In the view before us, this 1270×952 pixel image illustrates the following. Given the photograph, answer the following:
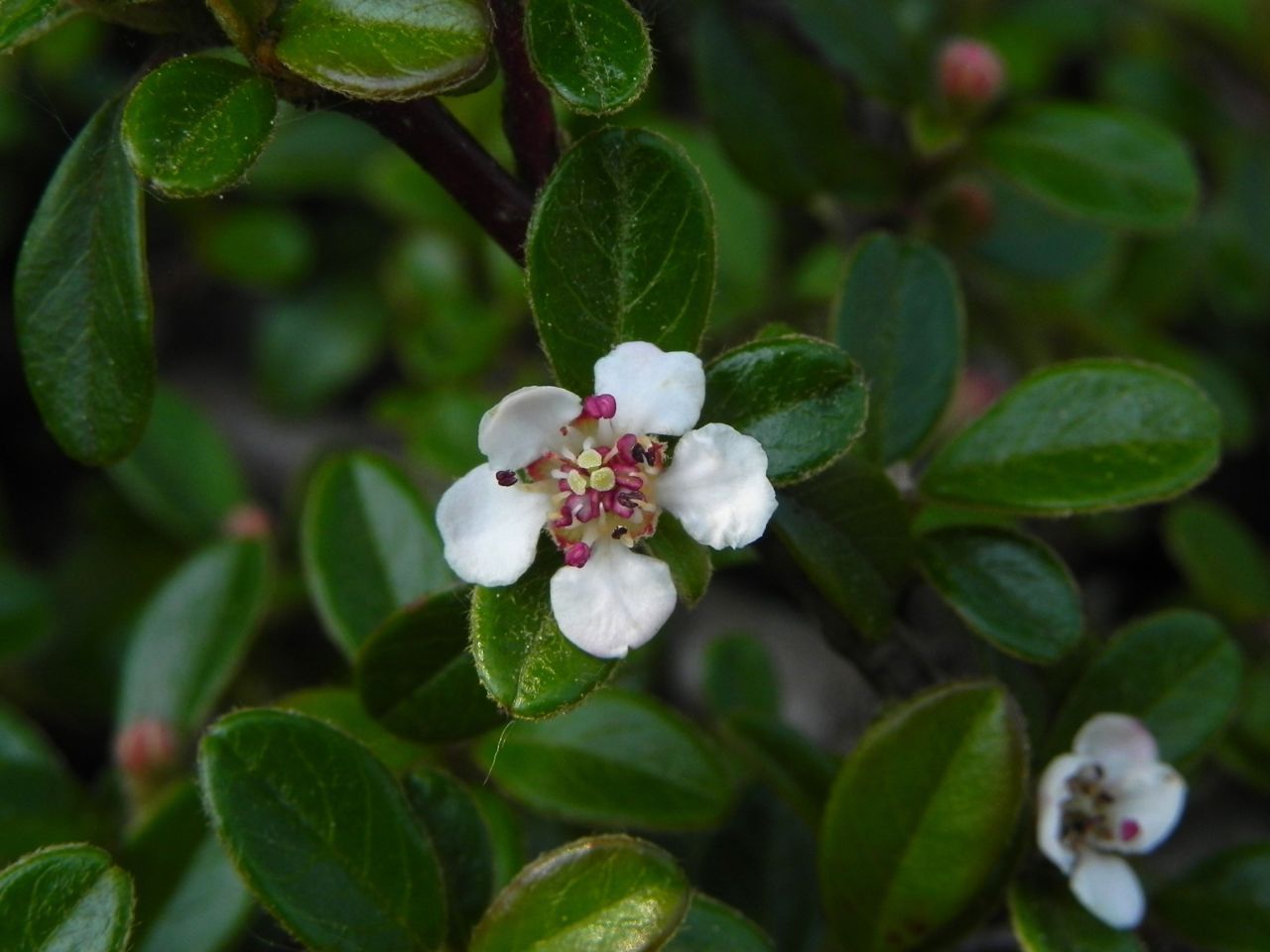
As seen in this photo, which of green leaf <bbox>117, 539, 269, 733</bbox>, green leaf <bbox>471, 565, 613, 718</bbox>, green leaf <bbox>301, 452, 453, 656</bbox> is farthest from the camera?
green leaf <bbox>117, 539, 269, 733</bbox>

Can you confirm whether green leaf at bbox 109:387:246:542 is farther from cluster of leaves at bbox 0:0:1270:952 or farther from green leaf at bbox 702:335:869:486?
green leaf at bbox 702:335:869:486

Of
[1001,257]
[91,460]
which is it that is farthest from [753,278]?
[91,460]

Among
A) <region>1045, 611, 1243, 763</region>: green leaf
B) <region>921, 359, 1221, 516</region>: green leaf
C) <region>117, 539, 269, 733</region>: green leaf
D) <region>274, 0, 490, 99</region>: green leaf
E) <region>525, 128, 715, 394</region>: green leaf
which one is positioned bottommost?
<region>1045, 611, 1243, 763</region>: green leaf

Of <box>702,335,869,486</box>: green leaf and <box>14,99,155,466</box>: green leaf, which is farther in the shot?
<box>14,99,155,466</box>: green leaf

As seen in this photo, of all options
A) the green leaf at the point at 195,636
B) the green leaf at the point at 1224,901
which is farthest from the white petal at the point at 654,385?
the green leaf at the point at 195,636

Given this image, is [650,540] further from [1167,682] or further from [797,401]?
[1167,682]

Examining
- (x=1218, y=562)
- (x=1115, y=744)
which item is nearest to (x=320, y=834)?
(x=1115, y=744)

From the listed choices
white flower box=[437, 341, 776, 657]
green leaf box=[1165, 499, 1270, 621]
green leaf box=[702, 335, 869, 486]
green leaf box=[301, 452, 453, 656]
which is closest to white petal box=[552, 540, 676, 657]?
white flower box=[437, 341, 776, 657]
